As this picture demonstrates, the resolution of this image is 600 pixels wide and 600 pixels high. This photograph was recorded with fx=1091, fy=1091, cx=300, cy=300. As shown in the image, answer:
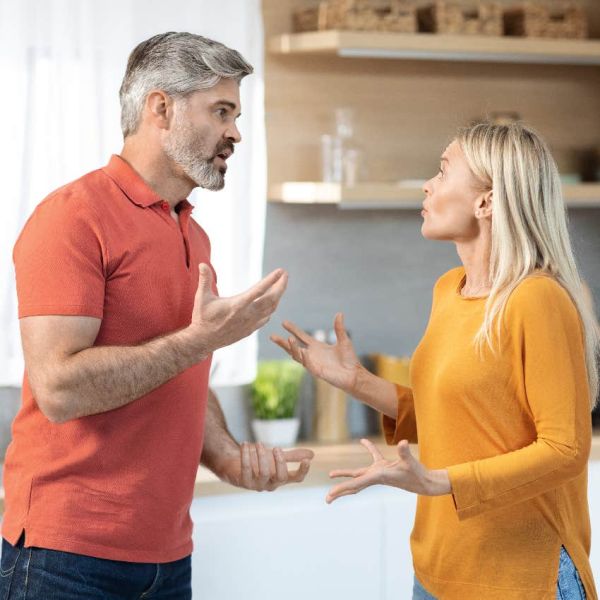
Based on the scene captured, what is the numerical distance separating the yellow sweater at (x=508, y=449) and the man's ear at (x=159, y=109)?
0.60 metres

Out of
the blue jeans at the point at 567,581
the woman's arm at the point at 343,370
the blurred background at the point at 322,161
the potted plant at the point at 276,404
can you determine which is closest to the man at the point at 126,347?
the woman's arm at the point at 343,370

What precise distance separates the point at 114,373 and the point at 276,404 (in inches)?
61.4

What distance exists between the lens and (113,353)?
5.55ft

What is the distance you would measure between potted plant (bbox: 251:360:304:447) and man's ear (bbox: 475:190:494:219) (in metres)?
1.48

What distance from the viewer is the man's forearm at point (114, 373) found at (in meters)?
1.66

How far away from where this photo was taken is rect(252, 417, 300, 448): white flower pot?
10.5 feet

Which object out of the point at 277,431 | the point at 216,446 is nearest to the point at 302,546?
the point at 277,431

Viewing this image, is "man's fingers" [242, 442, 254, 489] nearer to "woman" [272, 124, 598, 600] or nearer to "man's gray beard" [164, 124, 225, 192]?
"woman" [272, 124, 598, 600]

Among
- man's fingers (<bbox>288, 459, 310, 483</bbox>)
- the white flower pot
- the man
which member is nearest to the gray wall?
the white flower pot

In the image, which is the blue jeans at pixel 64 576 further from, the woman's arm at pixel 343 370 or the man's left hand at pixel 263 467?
the woman's arm at pixel 343 370

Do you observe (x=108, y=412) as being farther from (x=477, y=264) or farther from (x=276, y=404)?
(x=276, y=404)

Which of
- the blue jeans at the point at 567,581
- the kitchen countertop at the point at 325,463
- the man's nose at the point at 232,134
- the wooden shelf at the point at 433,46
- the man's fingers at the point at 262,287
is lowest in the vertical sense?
the kitchen countertop at the point at 325,463

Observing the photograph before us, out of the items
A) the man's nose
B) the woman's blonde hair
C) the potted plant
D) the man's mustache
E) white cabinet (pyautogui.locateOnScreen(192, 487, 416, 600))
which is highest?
the man's nose

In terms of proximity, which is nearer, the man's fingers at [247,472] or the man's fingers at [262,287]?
the man's fingers at [262,287]
